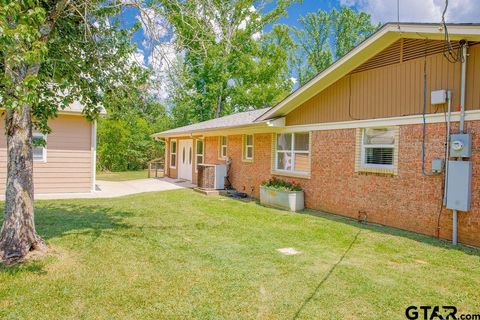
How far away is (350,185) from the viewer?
30.8ft

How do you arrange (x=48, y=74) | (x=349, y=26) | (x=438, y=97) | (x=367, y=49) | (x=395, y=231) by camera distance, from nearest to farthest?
(x=48, y=74) → (x=438, y=97) → (x=395, y=231) → (x=367, y=49) → (x=349, y=26)

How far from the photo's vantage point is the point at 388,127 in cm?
845

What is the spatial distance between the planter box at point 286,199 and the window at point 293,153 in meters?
0.87

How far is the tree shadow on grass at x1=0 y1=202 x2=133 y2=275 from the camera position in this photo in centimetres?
511

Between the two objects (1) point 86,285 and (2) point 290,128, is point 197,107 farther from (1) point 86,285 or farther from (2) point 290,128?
(1) point 86,285

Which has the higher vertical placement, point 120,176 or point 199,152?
point 199,152

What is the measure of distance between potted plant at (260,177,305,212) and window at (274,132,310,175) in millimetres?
579

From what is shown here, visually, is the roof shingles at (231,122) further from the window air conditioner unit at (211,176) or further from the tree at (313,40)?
the tree at (313,40)

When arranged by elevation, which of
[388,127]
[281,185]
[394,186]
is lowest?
[281,185]

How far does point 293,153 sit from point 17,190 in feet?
27.1

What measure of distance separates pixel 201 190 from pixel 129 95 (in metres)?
8.02

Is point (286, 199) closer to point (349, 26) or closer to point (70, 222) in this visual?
point (70, 222)

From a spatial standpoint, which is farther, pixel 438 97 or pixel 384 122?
pixel 384 122

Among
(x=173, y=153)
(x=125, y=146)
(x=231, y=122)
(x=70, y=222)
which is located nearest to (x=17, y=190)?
(x=70, y=222)
